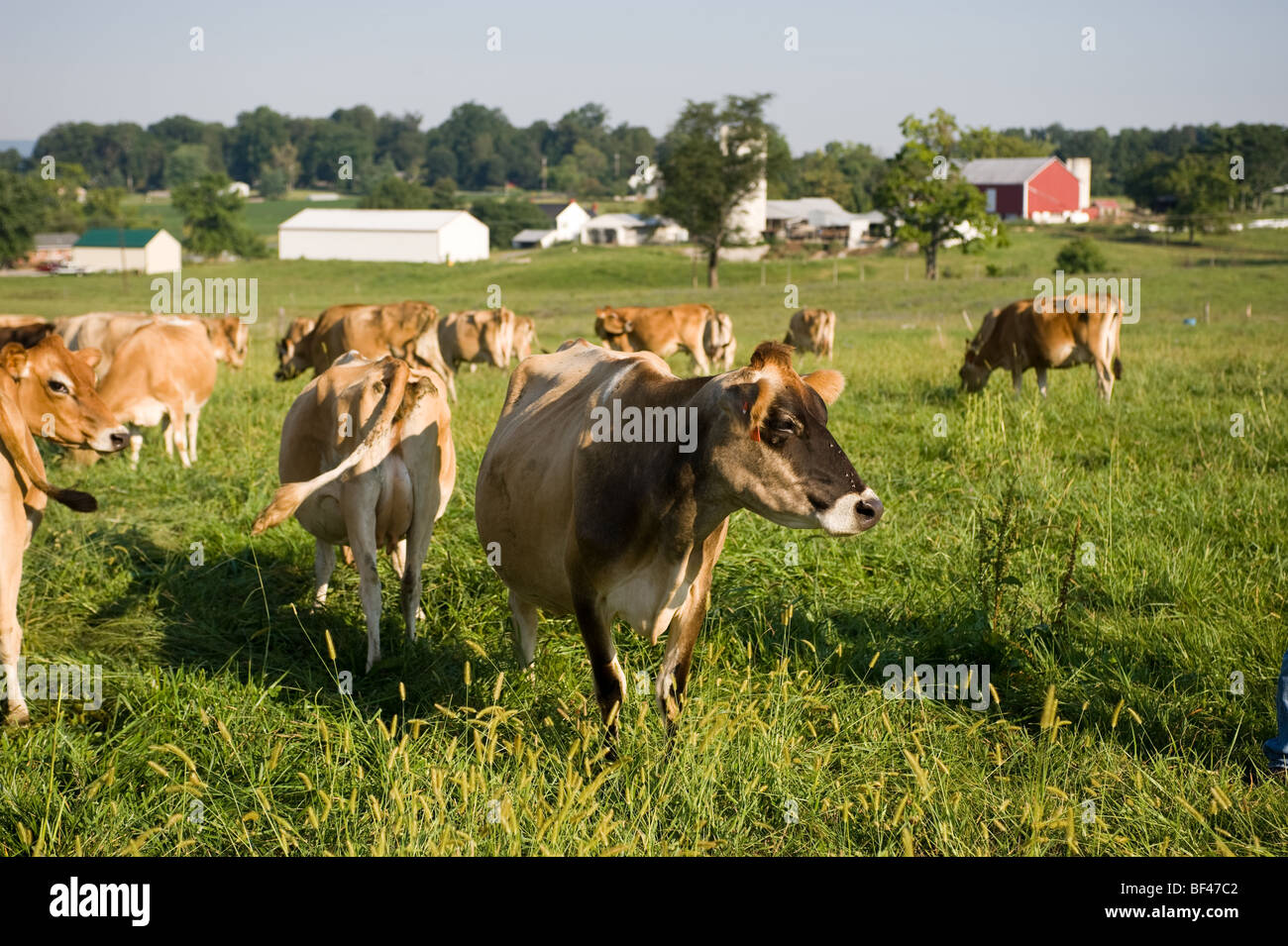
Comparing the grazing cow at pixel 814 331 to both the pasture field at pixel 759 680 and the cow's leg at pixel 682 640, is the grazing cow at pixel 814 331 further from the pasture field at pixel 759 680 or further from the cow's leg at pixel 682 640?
the cow's leg at pixel 682 640

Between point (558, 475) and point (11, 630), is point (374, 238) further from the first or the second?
point (558, 475)

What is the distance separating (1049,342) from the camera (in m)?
13.9

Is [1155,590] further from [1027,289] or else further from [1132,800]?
[1027,289]

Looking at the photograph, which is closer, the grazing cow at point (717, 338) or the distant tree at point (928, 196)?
the grazing cow at point (717, 338)

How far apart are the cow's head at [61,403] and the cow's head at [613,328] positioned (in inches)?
562

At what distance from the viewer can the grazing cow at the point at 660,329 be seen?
66.1 feet

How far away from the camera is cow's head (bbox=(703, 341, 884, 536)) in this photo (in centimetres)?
344

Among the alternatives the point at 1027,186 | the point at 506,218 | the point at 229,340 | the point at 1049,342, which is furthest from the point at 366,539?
the point at 506,218

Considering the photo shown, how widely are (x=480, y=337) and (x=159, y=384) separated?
8799 millimetres

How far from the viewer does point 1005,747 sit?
465 cm

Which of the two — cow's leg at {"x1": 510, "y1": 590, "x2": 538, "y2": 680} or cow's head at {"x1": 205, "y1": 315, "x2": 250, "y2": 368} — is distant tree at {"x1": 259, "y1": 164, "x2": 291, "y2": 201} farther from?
cow's leg at {"x1": 510, "y1": 590, "x2": 538, "y2": 680}

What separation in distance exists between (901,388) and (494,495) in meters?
8.82

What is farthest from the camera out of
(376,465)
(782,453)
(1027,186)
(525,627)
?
(1027,186)

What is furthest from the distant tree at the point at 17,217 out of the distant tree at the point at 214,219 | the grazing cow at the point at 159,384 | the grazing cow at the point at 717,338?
the grazing cow at the point at 159,384
